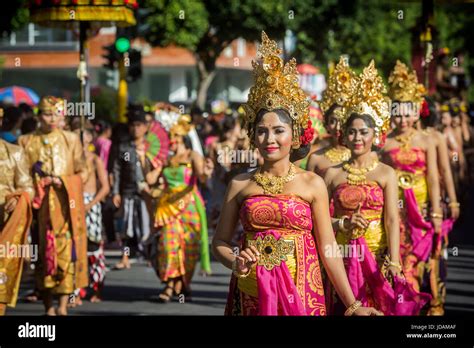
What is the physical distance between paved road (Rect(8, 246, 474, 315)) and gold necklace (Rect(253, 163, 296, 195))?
5259 mm

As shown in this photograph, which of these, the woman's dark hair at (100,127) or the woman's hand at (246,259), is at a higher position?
the woman's dark hair at (100,127)

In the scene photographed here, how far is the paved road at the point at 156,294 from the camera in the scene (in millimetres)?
13328

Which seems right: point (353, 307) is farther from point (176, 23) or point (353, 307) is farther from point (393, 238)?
point (176, 23)

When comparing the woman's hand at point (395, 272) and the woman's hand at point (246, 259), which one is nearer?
the woman's hand at point (246, 259)

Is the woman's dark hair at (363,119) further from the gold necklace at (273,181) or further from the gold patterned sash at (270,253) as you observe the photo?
the gold patterned sash at (270,253)

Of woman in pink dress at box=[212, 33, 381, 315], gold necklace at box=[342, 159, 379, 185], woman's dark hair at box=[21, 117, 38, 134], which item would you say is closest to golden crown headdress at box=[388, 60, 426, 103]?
gold necklace at box=[342, 159, 379, 185]

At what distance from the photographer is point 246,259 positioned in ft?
24.7

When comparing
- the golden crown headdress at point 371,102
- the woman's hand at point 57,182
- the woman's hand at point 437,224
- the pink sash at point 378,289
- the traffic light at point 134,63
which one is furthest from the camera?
the traffic light at point 134,63

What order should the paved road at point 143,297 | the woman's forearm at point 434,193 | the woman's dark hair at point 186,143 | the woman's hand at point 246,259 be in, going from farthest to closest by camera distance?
the woman's dark hair at point 186,143 < the paved road at point 143,297 < the woman's forearm at point 434,193 < the woman's hand at point 246,259

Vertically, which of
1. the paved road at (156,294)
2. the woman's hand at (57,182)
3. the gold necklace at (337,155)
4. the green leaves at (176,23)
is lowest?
the paved road at (156,294)

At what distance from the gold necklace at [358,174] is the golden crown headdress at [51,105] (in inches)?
149

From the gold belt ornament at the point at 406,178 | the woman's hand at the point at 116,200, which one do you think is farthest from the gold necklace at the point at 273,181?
the woman's hand at the point at 116,200

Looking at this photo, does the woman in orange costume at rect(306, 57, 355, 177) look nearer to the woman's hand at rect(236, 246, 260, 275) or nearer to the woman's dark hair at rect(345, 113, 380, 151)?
the woman's dark hair at rect(345, 113, 380, 151)
